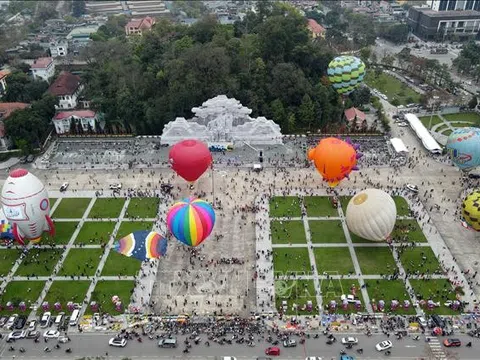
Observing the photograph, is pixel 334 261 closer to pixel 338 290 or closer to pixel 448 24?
pixel 338 290

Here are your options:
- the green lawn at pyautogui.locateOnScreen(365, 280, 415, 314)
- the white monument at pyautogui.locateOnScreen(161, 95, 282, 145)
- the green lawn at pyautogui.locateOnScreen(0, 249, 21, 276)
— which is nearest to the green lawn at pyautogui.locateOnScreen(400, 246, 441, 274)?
Answer: the green lawn at pyautogui.locateOnScreen(365, 280, 415, 314)

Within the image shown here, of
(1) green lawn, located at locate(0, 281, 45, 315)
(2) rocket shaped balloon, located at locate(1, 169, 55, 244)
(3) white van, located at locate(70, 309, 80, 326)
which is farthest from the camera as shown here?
(2) rocket shaped balloon, located at locate(1, 169, 55, 244)

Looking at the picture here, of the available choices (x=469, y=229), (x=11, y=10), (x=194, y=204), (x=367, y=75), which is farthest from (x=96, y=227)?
(x=11, y=10)

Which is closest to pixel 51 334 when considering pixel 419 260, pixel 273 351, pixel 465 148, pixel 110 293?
pixel 110 293

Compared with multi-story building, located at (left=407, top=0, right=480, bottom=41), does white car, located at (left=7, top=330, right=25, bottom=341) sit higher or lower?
higher

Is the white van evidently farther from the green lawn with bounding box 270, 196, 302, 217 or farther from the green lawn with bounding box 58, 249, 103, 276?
the green lawn with bounding box 270, 196, 302, 217

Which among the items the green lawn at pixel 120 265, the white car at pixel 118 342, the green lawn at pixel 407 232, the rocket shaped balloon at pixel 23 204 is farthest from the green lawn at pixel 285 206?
the rocket shaped balloon at pixel 23 204
